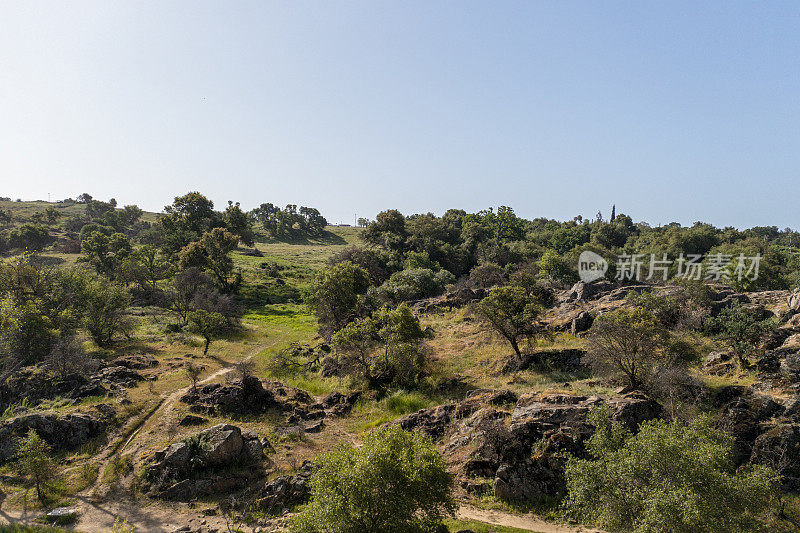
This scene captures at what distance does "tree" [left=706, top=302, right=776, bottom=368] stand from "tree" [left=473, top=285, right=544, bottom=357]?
13.7 m

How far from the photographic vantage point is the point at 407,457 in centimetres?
1352

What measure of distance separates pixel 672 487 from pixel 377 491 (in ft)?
32.0

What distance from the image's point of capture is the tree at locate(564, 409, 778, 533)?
37.3ft

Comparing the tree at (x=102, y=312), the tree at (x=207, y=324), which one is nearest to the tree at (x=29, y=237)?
the tree at (x=102, y=312)

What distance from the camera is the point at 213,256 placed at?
72.9 metres

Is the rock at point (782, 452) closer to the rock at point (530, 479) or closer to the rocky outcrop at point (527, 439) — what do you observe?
the rocky outcrop at point (527, 439)

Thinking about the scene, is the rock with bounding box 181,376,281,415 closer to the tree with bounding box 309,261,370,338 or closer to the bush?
the tree with bounding box 309,261,370,338

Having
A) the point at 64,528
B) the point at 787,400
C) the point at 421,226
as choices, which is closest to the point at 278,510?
the point at 64,528

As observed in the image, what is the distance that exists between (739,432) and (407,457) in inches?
746

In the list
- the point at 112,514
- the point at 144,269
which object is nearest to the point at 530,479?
the point at 112,514

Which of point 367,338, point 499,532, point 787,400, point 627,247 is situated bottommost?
point 499,532

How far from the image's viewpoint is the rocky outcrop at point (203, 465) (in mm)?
19891

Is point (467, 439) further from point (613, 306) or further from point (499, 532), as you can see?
point (613, 306)

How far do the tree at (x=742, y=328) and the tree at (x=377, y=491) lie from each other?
84.1 feet
